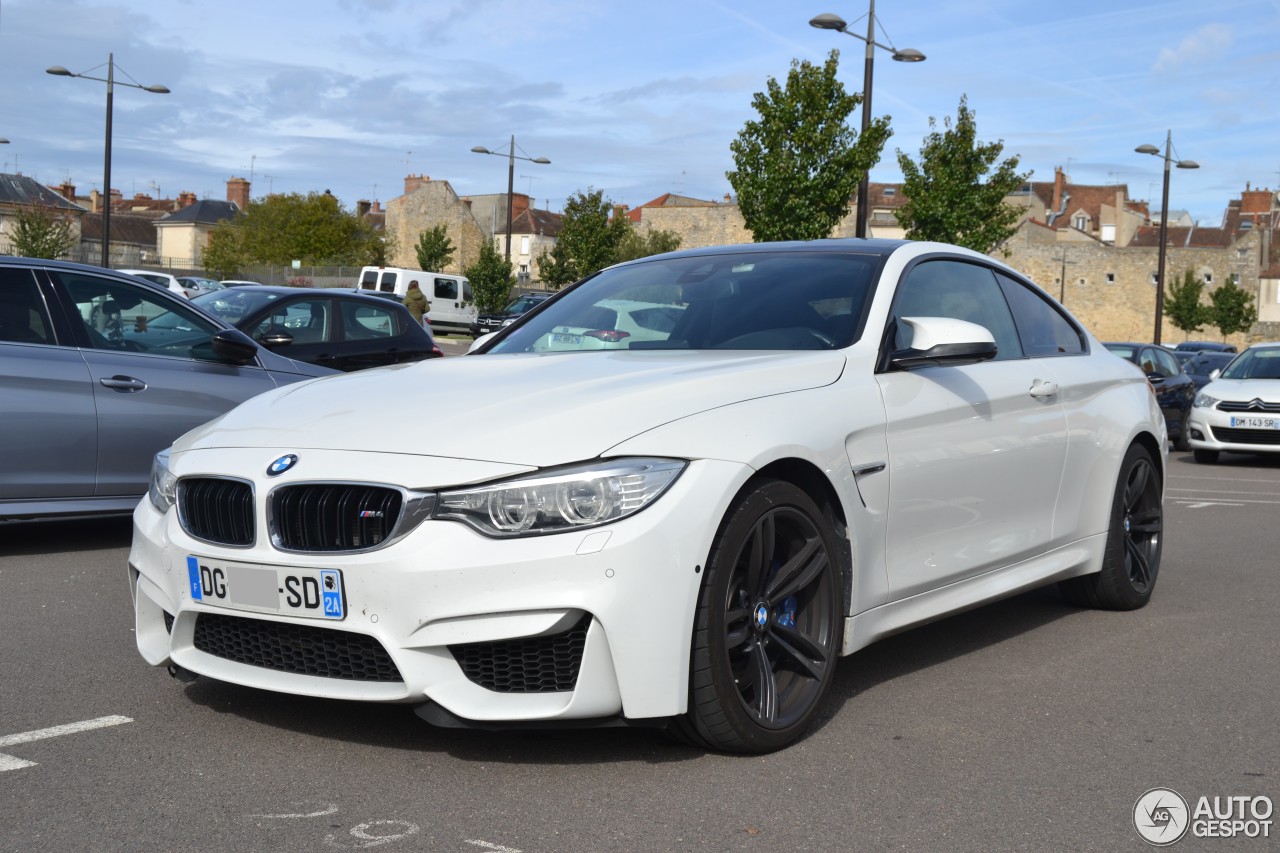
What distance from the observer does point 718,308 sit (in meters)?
5.14

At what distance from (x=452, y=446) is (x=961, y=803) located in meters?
1.57

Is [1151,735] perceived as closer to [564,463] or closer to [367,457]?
[564,463]

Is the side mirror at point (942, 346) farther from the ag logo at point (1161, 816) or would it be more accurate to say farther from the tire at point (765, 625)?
the ag logo at point (1161, 816)

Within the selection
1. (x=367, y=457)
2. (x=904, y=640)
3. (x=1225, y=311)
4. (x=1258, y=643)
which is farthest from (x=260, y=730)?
(x=1225, y=311)

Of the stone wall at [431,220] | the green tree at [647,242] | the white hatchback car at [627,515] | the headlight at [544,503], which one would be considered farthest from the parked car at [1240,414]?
the stone wall at [431,220]

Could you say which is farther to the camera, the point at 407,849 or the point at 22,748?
the point at 22,748

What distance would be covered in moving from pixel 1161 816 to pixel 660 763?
1.28 meters

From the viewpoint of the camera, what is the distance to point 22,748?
398cm

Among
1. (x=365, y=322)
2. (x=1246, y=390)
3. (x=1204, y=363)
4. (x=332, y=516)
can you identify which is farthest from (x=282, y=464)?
(x=1204, y=363)

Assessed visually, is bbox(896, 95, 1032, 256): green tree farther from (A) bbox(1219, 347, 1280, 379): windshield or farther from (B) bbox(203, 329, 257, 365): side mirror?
(B) bbox(203, 329, 257, 365): side mirror

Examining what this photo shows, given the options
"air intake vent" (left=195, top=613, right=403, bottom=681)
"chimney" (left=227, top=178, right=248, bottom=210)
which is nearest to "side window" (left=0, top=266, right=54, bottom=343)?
"air intake vent" (left=195, top=613, right=403, bottom=681)

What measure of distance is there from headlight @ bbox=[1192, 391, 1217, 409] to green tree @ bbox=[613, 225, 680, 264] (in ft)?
227

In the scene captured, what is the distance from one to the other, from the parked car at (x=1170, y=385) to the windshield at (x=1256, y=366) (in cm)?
148

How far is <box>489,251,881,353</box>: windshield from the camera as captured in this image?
4.87 meters
